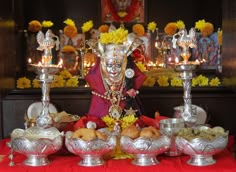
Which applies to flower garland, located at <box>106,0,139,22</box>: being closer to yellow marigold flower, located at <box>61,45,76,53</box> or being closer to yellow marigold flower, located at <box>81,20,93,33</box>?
yellow marigold flower, located at <box>81,20,93,33</box>

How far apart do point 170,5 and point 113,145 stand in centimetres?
448

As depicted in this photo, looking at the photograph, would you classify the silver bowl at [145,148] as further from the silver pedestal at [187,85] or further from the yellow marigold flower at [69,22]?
the yellow marigold flower at [69,22]

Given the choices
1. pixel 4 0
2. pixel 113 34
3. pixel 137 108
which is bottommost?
pixel 137 108


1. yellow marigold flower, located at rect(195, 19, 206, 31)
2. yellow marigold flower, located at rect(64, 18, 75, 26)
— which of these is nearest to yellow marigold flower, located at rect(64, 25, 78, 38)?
yellow marigold flower, located at rect(64, 18, 75, 26)

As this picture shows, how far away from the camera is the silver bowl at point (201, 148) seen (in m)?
2.20

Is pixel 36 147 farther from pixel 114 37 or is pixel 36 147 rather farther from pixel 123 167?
pixel 114 37

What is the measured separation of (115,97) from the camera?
2.67 meters

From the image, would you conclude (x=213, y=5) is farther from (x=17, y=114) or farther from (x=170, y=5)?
(x=17, y=114)

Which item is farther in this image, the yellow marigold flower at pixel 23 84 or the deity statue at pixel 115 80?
the yellow marigold flower at pixel 23 84

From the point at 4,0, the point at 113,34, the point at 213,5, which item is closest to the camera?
the point at 113,34

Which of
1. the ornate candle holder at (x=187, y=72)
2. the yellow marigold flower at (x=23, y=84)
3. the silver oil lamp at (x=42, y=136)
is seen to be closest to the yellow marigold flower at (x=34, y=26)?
the yellow marigold flower at (x=23, y=84)

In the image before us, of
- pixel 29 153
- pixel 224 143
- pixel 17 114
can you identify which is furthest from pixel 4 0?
pixel 224 143

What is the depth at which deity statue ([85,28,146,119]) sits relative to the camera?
261cm

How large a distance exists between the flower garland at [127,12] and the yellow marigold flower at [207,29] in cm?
101
